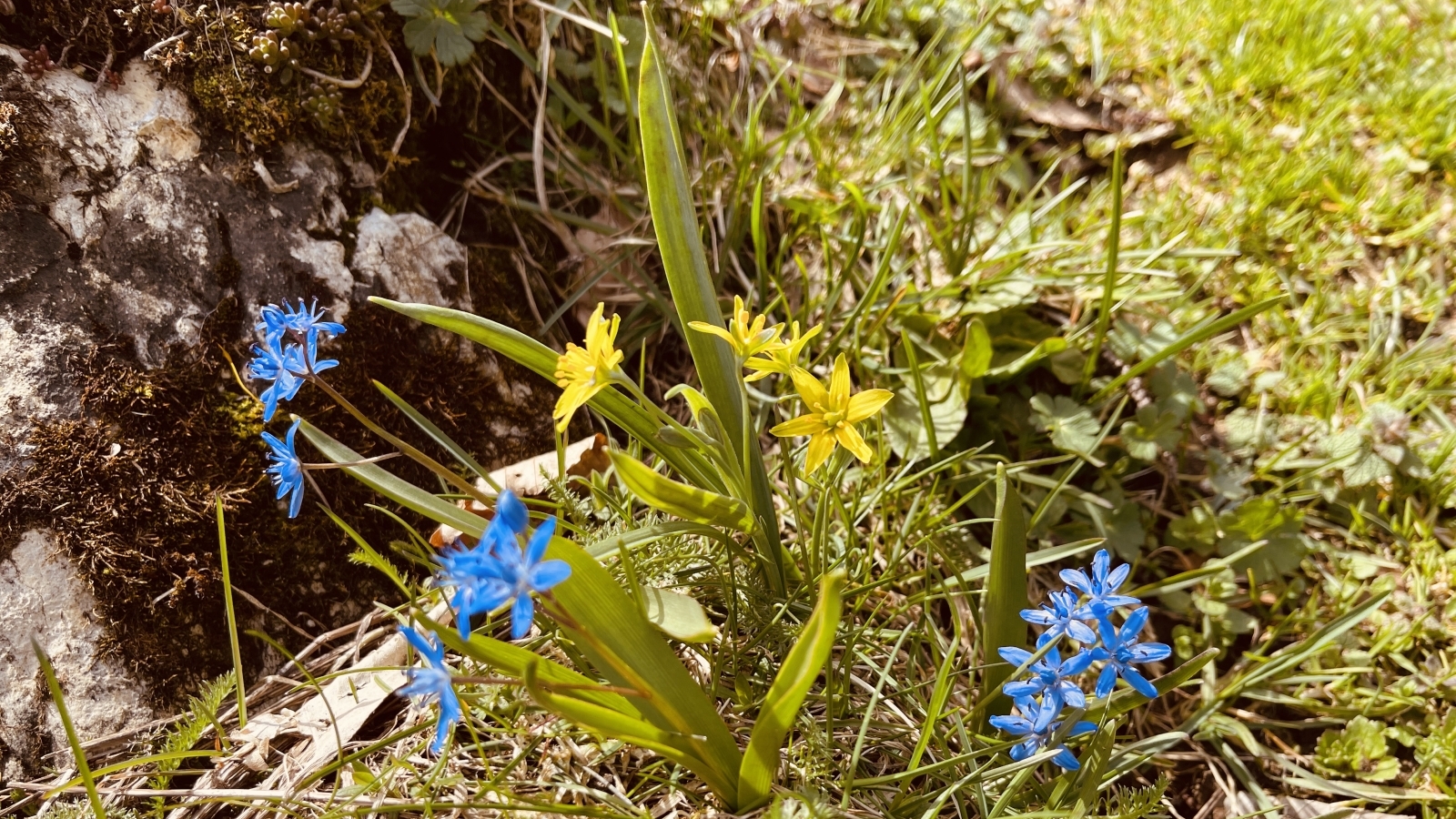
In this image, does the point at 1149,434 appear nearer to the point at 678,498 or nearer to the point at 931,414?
the point at 931,414

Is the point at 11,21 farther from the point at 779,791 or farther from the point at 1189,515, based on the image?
the point at 1189,515

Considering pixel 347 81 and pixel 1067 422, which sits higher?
pixel 347 81

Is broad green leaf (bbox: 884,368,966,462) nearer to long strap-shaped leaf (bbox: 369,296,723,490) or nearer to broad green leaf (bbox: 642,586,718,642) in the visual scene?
long strap-shaped leaf (bbox: 369,296,723,490)

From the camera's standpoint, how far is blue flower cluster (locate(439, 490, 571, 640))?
83 cm

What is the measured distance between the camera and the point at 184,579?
1491 mm

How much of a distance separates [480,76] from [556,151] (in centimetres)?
25

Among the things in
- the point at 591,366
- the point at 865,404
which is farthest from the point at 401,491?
the point at 865,404

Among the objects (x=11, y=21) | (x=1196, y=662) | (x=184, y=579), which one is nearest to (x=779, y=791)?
(x=1196, y=662)

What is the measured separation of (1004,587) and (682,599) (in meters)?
0.56

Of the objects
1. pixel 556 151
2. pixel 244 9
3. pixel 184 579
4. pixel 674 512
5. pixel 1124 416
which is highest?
pixel 244 9

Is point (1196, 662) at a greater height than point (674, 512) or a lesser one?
lesser

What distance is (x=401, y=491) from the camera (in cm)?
120

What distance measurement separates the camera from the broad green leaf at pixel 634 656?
1031mm

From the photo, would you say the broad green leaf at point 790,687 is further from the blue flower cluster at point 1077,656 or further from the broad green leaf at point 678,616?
the blue flower cluster at point 1077,656
